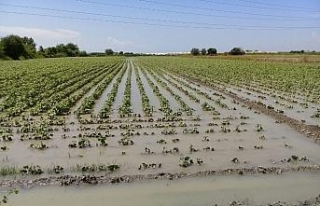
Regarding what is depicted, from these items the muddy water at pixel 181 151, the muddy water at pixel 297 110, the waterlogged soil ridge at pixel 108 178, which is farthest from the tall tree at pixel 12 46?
the waterlogged soil ridge at pixel 108 178

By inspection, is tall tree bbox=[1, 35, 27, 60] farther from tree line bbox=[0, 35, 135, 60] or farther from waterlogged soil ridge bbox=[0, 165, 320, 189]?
waterlogged soil ridge bbox=[0, 165, 320, 189]

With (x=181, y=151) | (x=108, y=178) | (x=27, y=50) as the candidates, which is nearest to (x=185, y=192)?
(x=108, y=178)

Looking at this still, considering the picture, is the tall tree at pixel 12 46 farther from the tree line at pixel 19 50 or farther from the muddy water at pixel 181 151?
the muddy water at pixel 181 151

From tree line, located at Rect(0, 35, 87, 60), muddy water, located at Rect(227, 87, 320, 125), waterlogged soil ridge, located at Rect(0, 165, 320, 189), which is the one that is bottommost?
waterlogged soil ridge, located at Rect(0, 165, 320, 189)

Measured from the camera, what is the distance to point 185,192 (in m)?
6.88

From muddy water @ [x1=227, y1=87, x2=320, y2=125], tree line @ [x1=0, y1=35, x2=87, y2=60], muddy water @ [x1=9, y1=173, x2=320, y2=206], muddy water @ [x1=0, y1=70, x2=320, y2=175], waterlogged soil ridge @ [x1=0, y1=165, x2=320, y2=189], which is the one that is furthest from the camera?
tree line @ [x1=0, y1=35, x2=87, y2=60]

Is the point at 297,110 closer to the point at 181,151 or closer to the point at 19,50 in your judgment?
the point at 181,151

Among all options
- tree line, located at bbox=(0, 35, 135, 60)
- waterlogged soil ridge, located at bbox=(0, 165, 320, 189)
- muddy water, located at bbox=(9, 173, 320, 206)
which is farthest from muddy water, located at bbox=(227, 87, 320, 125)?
tree line, located at bbox=(0, 35, 135, 60)

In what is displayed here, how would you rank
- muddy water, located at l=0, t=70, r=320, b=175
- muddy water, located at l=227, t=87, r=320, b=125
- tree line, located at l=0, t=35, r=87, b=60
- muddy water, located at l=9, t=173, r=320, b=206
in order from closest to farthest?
muddy water, located at l=9, t=173, r=320, b=206
muddy water, located at l=0, t=70, r=320, b=175
muddy water, located at l=227, t=87, r=320, b=125
tree line, located at l=0, t=35, r=87, b=60

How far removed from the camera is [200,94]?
20.5 m

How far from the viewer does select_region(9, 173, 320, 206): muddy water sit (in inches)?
257

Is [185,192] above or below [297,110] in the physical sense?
below

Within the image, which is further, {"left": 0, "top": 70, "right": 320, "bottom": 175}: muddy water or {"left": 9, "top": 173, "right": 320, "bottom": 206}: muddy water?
{"left": 0, "top": 70, "right": 320, "bottom": 175}: muddy water

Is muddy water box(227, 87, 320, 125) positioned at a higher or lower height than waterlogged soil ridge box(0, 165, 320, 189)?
higher
